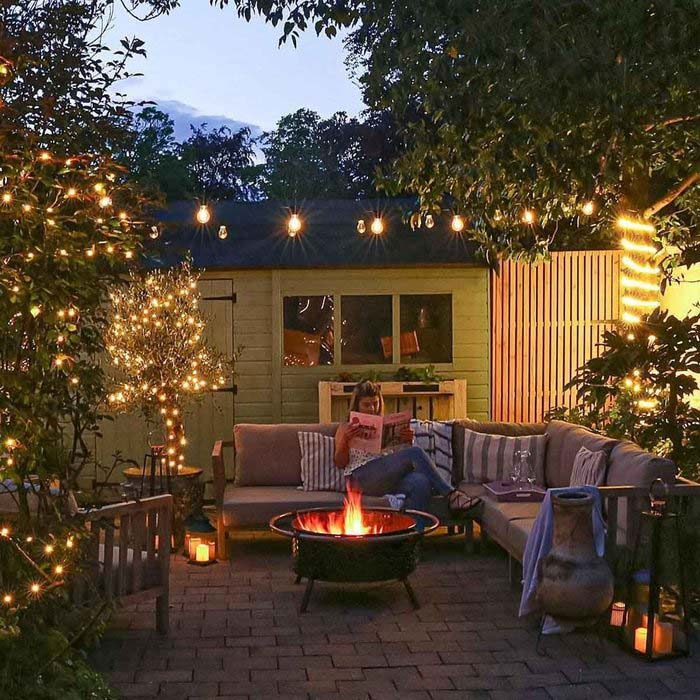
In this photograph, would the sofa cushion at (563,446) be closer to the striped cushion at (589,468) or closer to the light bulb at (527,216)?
the striped cushion at (589,468)

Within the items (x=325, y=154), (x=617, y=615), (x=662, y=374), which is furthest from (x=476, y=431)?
(x=325, y=154)

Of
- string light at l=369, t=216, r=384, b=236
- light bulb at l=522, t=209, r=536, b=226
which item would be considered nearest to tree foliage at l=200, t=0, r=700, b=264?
light bulb at l=522, t=209, r=536, b=226

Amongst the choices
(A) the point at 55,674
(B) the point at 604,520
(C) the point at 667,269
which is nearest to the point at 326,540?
(B) the point at 604,520

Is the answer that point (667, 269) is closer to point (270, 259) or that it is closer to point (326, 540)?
point (270, 259)

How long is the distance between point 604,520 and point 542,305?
532 cm

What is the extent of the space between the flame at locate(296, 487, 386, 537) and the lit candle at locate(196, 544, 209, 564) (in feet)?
3.81

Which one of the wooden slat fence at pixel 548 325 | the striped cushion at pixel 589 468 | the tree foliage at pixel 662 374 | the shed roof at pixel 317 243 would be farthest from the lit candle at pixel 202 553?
the wooden slat fence at pixel 548 325

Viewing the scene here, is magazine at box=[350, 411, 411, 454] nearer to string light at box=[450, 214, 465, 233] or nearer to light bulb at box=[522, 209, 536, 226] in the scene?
light bulb at box=[522, 209, 536, 226]

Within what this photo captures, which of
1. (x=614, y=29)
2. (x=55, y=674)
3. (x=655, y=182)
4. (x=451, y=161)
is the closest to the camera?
(x=55, y=674)

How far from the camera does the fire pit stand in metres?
6.43

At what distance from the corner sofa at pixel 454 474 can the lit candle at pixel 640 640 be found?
0.77 m

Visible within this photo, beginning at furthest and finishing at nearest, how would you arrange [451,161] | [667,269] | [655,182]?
1. [655,182]
2. [667,269]
3. [451,161]

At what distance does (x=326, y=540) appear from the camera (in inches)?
253

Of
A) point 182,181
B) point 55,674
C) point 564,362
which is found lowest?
point 55,674
